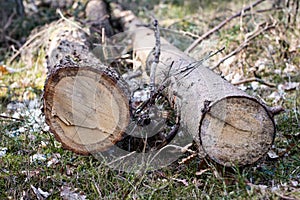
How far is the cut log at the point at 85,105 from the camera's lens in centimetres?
291

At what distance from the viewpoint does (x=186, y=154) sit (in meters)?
3.19

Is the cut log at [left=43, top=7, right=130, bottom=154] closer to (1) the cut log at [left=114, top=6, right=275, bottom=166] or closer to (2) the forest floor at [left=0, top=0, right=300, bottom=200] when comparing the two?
(2) the forest floor at [left=0, top=0, right=300, bottom=200]

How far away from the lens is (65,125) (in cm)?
302

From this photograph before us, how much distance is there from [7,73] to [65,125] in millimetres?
2703

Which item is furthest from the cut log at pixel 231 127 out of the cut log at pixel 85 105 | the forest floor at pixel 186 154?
the cut log at pixel 85 105

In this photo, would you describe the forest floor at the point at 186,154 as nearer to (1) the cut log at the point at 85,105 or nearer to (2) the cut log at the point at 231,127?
(2) the cut log at the point at 231,127

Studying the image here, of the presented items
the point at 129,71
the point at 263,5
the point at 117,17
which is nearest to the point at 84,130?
the point at 129,71

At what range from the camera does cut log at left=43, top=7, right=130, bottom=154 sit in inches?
114

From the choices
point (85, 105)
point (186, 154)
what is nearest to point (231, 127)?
point (186, 154)

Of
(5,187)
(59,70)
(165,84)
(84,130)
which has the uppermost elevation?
(59,70)

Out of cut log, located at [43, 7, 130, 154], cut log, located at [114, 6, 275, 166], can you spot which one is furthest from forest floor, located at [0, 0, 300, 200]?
cut log, located at [43, 7, 130, 154]

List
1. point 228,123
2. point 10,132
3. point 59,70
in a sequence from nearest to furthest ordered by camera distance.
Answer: point 228,123 → point 59,70 → point 10,132

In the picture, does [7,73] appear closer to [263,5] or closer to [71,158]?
[71,158]

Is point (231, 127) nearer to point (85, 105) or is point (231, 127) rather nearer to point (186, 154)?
point (186, 154)
